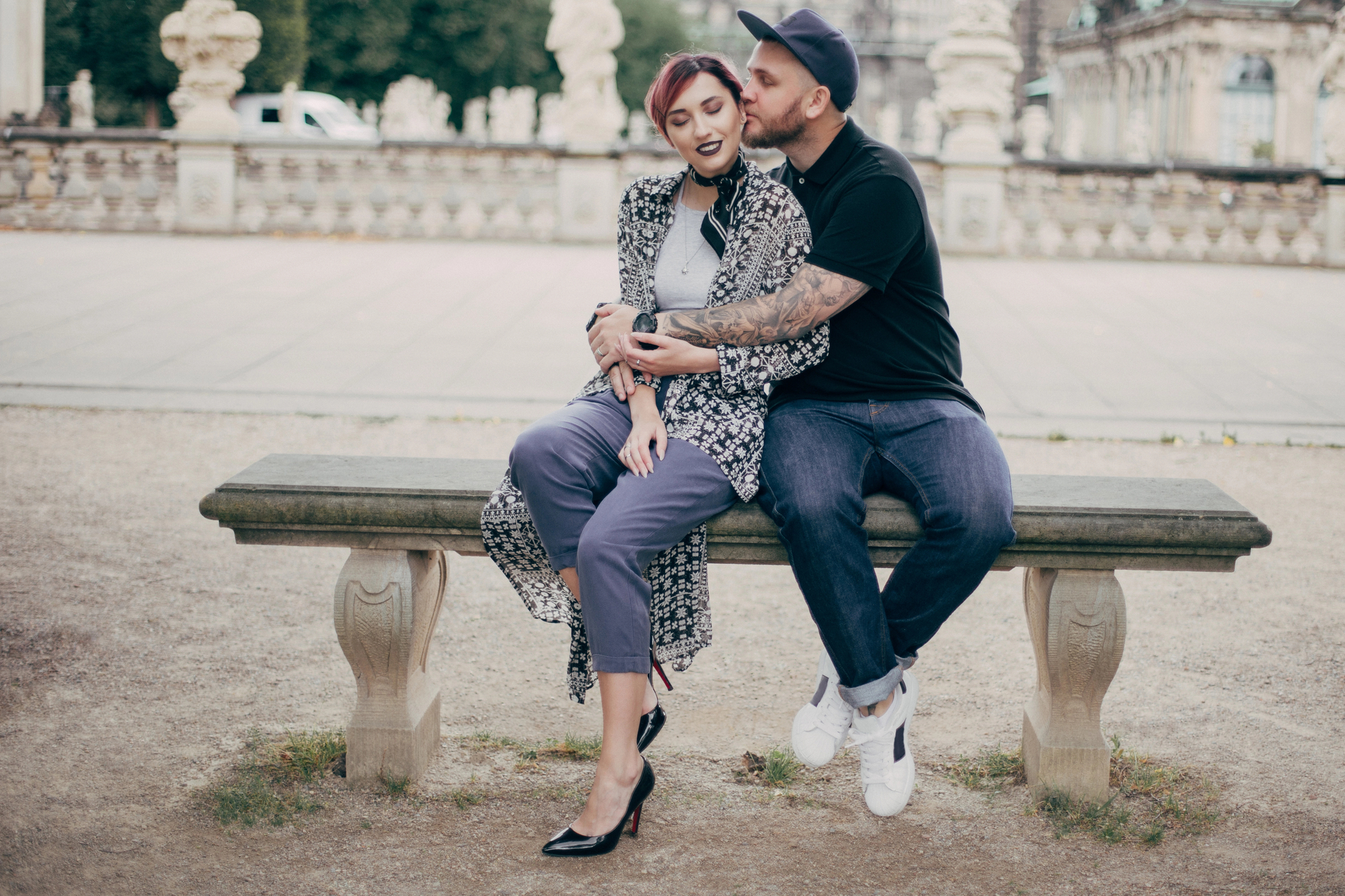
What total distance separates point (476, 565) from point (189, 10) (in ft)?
36.9

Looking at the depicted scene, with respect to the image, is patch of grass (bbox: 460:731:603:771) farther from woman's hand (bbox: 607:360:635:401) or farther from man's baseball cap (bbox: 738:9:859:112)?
man's baseball cap (bbox: 738:9:859:112)

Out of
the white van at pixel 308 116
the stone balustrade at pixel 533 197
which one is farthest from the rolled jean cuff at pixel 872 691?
the white van at pixel 308 116

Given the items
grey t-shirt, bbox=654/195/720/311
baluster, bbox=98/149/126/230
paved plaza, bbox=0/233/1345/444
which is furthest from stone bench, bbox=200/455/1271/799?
baluster, bbox=98/149/126/230

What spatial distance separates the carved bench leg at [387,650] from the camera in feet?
10.2

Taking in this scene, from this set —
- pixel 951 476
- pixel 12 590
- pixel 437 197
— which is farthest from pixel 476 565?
pixel 437 197

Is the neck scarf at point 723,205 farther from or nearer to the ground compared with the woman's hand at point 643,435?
farther from the ground

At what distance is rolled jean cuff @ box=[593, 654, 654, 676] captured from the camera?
2840 millimetres

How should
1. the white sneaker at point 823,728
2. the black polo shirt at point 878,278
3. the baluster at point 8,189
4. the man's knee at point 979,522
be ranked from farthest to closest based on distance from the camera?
the baluster at point 8,189 → the black polo shirt at point 878,278 → the white sneaker at point 823,728 → the man's knee at point 979,522

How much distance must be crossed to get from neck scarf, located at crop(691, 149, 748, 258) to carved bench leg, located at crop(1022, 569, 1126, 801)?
1147 millimetres

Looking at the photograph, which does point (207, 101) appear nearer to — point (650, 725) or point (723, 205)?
point (723, 205)

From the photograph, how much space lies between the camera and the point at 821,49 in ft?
10.7

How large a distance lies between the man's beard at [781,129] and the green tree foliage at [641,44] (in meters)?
44.3

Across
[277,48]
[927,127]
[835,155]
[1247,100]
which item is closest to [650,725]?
[835,155]

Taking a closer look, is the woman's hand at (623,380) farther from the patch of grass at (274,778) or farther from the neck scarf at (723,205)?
the patch of grass at (274,778)
